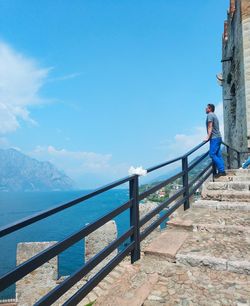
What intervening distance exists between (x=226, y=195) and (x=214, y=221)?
1.77 metres

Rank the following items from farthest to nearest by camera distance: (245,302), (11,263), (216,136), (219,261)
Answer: (11,263), (216,136), (219,261), (245,302)

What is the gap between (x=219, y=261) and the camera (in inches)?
153

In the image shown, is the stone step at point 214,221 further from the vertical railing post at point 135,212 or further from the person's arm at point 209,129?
the person's arm at point 209,129

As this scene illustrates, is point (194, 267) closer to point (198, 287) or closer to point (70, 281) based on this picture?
point (198, 287)

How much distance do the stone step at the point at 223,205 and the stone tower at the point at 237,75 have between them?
21.5ft

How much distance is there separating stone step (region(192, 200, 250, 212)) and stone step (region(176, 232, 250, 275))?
1596mm

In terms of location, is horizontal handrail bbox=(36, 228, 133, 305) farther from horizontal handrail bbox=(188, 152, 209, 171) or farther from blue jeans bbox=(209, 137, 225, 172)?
blue jeans bbox=(209, 137, 225, 172)

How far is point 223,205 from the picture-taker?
6625 mm

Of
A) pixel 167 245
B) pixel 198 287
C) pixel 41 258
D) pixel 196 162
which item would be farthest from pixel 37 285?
pixel 41 258

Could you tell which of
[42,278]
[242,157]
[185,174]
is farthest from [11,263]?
[185,174]

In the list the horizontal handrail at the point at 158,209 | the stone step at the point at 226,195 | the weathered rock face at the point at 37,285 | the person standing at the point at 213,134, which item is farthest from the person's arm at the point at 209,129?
the weathered rock face at the point at 37,285

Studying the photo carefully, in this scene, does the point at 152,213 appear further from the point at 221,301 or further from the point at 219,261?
the point at 221,301

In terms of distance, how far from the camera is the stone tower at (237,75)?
500 inches

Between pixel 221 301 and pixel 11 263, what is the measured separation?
60913 mm
